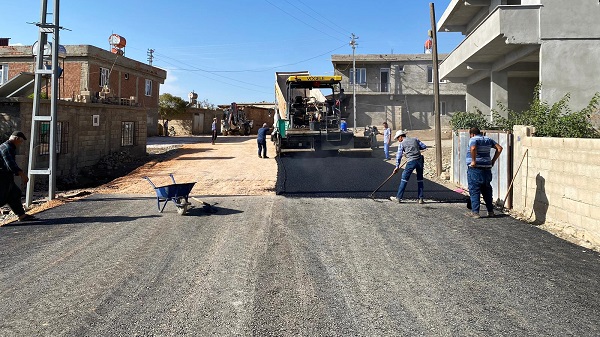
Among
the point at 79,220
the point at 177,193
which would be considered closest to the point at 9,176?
the point at 79,220

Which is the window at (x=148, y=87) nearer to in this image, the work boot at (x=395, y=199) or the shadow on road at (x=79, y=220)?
the shadow on road at (x=79, y=220)

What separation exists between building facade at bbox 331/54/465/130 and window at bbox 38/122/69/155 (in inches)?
982

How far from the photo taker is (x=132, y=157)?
62.6ft

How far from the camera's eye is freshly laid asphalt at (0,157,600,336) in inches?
148

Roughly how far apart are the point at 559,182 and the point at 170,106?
34.2 m

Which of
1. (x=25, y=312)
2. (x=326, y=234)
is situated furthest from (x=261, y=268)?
(x=25, y=312)

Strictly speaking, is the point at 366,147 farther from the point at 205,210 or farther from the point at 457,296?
the point at 457,296

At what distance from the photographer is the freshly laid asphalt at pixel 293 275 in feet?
12.3

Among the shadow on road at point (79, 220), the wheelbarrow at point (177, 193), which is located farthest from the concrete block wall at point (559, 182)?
the shadow on road at point (79, 220)

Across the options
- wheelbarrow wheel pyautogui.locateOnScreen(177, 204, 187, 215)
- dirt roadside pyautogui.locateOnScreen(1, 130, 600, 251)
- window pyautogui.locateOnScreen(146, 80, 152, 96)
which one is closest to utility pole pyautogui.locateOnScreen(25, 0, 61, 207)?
dirt roadside pyautogui.locateOnScreen(1, 130, 600, 251)

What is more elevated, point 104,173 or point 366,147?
point 366,147

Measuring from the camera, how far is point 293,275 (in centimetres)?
490

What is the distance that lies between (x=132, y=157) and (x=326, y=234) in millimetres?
14446

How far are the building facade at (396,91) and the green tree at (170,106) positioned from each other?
12879 mm
